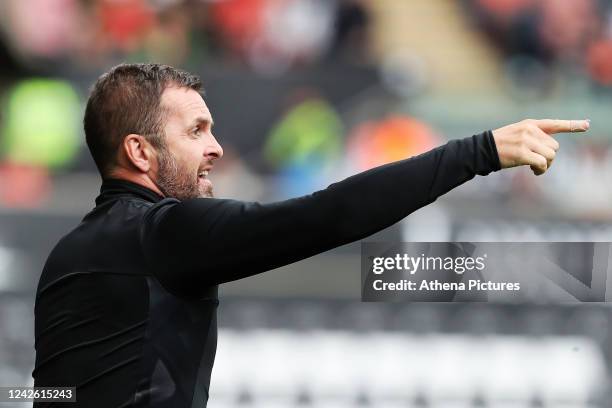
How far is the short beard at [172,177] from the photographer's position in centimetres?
245

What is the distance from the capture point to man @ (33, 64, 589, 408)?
2.13 m

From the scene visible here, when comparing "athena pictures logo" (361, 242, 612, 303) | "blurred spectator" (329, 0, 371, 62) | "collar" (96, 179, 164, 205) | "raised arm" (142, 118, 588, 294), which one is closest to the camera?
"raised arm" (142, 118, 588, 294)

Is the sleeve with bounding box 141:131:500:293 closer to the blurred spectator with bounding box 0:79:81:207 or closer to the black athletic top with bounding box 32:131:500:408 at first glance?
the black athletic top with bounding box 32:131:500:408

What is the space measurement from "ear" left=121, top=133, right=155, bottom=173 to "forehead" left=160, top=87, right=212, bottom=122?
9 cm

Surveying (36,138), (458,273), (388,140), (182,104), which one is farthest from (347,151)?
(182,104)

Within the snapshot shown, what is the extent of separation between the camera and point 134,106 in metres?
2.46

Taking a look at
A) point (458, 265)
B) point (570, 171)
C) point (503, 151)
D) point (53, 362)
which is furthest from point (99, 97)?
point (570, 171)

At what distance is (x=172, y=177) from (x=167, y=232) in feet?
0.93

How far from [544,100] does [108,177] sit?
17.8ft

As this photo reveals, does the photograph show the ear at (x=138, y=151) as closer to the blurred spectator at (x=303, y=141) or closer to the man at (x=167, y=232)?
the man at (x=167, y=232)

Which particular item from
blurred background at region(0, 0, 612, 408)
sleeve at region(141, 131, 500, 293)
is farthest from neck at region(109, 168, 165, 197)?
blurred background at region(0, 0, 612, 408)

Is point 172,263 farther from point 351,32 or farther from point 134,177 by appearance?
point 351,32

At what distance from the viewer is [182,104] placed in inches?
98.3

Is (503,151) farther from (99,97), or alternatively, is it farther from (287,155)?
(287,155)
